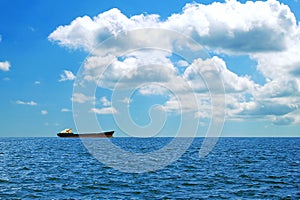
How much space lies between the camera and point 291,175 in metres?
48.6

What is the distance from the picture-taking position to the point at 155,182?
4178 cm

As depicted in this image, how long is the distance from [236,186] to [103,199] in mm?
15343

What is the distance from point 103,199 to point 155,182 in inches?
411

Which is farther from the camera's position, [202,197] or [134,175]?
[134,175]

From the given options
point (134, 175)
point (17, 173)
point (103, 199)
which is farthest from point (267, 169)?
point (17, 173)

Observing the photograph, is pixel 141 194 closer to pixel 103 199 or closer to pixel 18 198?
pixel 103 199

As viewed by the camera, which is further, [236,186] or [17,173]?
[17,173]

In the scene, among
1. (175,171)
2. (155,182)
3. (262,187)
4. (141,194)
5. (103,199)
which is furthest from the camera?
(175,171)

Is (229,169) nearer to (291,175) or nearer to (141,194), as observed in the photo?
(291,175)

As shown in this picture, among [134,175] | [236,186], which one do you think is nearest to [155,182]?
[134,175]

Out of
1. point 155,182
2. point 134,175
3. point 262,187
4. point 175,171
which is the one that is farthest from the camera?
point 175,171

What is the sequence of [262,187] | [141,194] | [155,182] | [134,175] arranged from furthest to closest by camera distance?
[134,175]
[155,182]
[262,187]
[141,194]

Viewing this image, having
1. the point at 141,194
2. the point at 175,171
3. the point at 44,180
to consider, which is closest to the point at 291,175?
the point at 175,171

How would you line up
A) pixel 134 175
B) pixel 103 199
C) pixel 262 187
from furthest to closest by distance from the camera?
pixel 134 175 < pixel 262 187 < pixel 103 199
